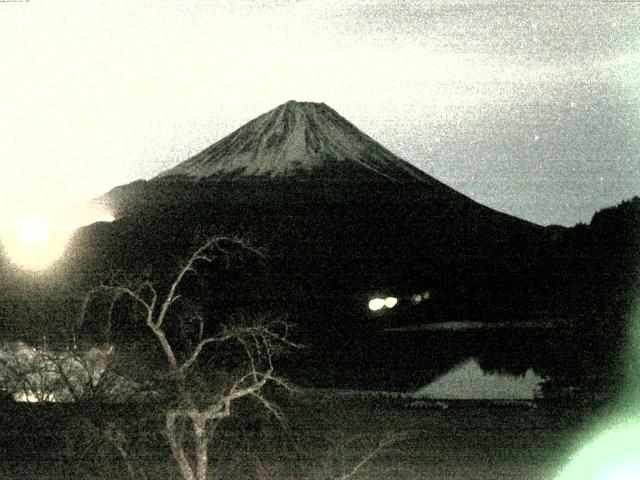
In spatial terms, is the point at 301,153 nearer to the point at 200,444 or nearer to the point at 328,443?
the point at 328,443

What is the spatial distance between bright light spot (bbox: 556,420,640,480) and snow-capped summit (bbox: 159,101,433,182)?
211 feet

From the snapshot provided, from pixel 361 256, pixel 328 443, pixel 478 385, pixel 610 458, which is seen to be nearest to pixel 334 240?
pixel 361 256

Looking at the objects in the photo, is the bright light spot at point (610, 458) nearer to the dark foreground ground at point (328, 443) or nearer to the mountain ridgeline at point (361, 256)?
the dark foreground ground at point (328, 443)

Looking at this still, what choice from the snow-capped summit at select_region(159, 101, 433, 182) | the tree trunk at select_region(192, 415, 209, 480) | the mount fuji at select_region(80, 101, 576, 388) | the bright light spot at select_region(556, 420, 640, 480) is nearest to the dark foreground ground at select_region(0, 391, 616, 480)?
the bright light spot at select_region(556, 420, 640, 480)

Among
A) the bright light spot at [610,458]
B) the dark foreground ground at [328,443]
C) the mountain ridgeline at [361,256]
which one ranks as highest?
the mountain ridgeline at [361,256]

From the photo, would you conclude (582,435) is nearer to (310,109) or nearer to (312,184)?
(312,184)

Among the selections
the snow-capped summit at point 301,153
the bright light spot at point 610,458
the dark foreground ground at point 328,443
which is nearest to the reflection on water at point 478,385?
the dark foreground ground at point 328,443

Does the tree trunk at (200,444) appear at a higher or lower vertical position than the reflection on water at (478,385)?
lower

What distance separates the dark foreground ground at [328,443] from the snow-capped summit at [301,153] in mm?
63363

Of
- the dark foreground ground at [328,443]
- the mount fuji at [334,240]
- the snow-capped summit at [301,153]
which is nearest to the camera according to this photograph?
the dark foreground ground at [328,443]

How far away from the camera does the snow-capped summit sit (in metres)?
81.4

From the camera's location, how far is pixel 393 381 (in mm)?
24422

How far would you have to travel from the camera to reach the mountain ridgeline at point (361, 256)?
76.2 feet

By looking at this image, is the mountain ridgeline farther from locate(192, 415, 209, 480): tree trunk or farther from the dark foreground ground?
the dark foreground ground
